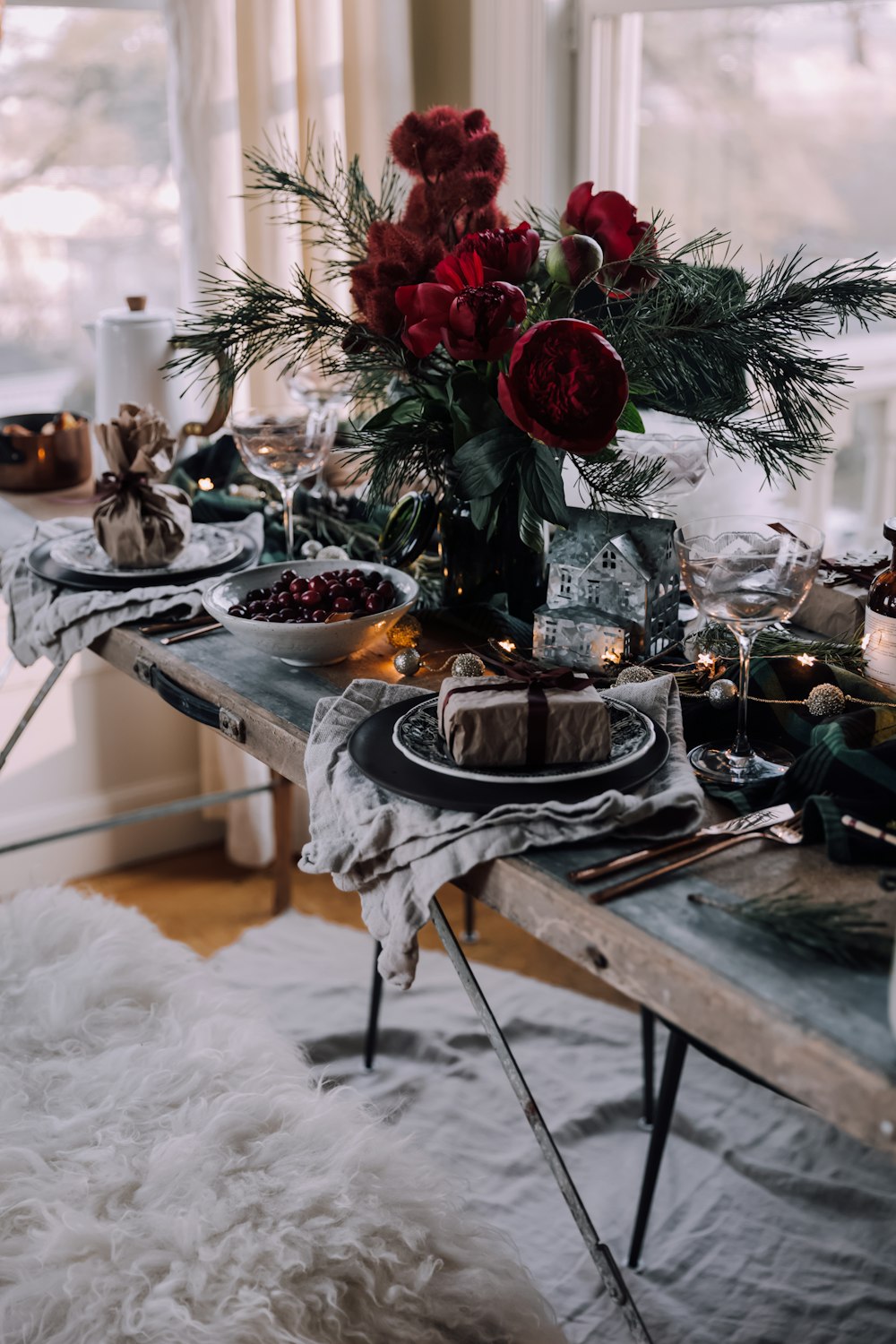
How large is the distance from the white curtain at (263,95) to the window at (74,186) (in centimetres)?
30

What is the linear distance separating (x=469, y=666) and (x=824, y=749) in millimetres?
335

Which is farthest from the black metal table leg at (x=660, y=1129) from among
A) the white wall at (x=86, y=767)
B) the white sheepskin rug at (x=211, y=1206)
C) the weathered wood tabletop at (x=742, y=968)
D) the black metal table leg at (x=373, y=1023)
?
the white wall at (x=86, y=767)

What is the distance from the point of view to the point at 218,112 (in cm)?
233

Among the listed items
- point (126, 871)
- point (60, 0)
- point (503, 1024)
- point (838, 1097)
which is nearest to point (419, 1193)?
point (838, 1097)

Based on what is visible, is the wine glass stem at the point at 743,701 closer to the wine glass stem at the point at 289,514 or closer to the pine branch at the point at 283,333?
the pine branch at the point at 283,333

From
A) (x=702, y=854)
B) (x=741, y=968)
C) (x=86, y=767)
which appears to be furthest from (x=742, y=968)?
(x=86, y=767)

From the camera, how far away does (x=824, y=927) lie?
0.81 m

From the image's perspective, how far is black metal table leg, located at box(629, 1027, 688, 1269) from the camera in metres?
1.59

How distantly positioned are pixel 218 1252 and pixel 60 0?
90.0 inches

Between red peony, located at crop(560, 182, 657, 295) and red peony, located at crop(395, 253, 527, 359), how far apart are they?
0.13 metres

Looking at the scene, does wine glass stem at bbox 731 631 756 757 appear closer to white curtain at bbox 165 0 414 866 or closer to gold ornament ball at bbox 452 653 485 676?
gold ornament ball at bbox 452 653 485 676

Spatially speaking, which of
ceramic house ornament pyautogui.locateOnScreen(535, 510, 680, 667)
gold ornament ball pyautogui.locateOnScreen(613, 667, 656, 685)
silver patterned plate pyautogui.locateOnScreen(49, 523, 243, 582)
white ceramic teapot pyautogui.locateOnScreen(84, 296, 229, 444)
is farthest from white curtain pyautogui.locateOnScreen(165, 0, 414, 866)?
gold ornament ball pyautogui.locateOnScreen(613, 667, 656, 685)

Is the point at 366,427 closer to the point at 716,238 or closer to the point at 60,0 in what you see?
the point at 716,238

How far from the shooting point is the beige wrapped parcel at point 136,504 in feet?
4.85
